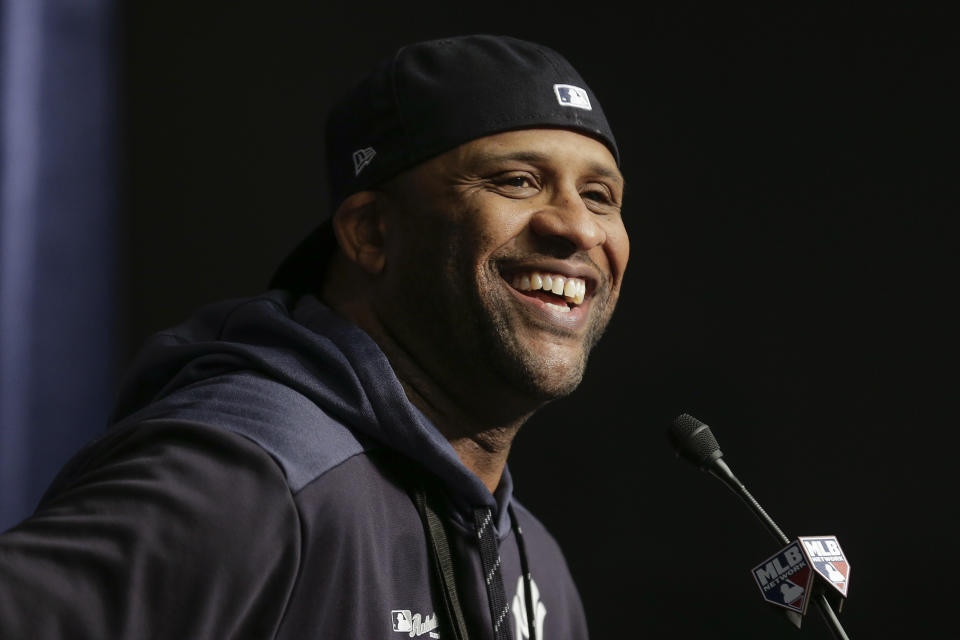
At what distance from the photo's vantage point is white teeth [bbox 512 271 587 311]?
1.48m

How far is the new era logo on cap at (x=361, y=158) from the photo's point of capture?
156cm

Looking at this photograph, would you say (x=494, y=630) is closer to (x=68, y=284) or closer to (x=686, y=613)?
(x=686, y=613)

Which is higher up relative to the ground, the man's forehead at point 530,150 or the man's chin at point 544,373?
the man's forehead at point 530,150

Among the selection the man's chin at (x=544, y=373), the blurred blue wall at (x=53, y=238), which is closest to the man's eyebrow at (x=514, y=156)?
the man's chin at (x=544, y=373)

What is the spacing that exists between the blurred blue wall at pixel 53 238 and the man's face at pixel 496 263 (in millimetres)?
A: 964

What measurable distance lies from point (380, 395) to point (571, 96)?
533mm

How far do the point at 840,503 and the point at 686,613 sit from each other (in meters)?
0.39

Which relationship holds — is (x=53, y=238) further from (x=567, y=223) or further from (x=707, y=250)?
(x=707, y=250)

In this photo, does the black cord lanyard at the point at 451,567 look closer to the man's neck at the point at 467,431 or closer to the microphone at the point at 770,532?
the man's neck at the point at 467,431

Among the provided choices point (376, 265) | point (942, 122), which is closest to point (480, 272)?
point (376, 265)

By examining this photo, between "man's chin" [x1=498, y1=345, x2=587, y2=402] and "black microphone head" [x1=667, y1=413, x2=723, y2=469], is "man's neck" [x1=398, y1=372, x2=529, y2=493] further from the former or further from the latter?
"black microphone head" [x1=667, y1=413, x2=723, y2=469]

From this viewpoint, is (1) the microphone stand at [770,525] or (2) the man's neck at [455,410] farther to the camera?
(2) the man's neck at [455,410]

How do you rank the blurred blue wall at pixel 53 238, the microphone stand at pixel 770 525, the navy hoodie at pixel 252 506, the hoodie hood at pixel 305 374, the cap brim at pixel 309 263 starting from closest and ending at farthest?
the navy hoodie at pixel 252 506 < the microphone stand at pixel 770 525 < the hoodie hood at pixel 305 374 < the cap brim at pixel 309 263 < the blurred blue wall at pixel 53 238

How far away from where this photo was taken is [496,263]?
4.80ft
